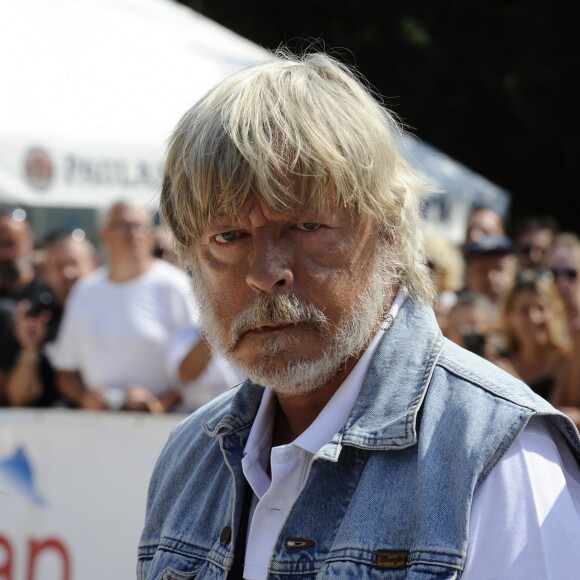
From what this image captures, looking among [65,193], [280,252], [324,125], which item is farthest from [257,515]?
[65,193]

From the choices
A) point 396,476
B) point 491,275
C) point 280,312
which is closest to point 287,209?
point 280,312

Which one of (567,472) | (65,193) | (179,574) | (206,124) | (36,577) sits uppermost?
(206,124)

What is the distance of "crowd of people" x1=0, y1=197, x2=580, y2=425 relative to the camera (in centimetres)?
509

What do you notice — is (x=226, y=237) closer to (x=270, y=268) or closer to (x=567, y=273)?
(x=270, y=268)

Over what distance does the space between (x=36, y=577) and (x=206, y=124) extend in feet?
9.69

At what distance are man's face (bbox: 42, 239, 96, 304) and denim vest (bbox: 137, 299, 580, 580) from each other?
444 centimetres

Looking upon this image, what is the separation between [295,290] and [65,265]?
4780mm

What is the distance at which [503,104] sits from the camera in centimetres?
1435

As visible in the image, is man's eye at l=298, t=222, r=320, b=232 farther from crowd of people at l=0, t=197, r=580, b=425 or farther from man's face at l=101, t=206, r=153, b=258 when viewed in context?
man's face at l=101, t=206, r=153, b=258

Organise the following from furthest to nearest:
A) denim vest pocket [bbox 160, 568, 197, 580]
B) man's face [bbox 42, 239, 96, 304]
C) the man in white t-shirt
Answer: man's face [bbox 42, 239, 96, 304] → the man in white t-shirt → denim vest pocket [bbox 160, 568, 197, 580]

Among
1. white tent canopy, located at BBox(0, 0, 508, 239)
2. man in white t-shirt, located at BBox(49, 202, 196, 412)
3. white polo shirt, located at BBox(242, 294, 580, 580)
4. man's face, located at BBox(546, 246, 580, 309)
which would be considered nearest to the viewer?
white polo shirt, located at BBox(242, 294, 580, 580)

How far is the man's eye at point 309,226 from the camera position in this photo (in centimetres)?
192

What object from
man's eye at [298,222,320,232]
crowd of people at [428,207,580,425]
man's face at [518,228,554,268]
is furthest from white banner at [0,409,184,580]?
man's face at [518,228,554,268]

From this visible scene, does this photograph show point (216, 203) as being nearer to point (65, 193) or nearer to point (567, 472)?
point (567, 472)
